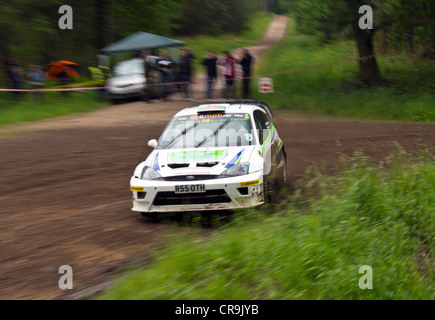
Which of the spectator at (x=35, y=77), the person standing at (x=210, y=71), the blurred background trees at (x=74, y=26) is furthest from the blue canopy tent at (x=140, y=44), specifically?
the blurred background trees at (x=74, y=26)

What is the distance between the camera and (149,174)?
798 cm

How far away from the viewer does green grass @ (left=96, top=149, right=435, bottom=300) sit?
488 centimetres

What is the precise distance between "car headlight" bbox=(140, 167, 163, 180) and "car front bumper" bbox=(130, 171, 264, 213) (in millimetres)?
119

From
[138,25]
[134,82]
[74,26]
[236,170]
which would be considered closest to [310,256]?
[236,170]

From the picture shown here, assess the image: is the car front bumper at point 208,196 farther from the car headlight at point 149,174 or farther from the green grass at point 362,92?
the green grass at point 362,92

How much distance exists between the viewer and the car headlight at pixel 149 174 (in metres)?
7.87

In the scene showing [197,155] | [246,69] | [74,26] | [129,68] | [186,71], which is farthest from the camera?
[74,26]

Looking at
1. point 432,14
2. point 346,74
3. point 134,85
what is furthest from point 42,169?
point 346,74

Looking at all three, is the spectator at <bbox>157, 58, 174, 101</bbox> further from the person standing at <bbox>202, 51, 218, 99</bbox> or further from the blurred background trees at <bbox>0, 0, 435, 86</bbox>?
the blurred background trees at <bbox>0, 0, 435, 86</bbox>

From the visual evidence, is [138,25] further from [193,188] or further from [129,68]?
[193,188]

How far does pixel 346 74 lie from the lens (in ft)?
86.6

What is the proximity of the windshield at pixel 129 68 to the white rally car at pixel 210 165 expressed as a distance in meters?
13.4

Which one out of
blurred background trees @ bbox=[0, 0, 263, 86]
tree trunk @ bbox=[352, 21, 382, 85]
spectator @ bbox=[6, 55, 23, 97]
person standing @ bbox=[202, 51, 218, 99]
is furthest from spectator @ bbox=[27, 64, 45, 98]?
tree trunk @ bbox=[352, 21, 382, 85]

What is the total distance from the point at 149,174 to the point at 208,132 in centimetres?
142
